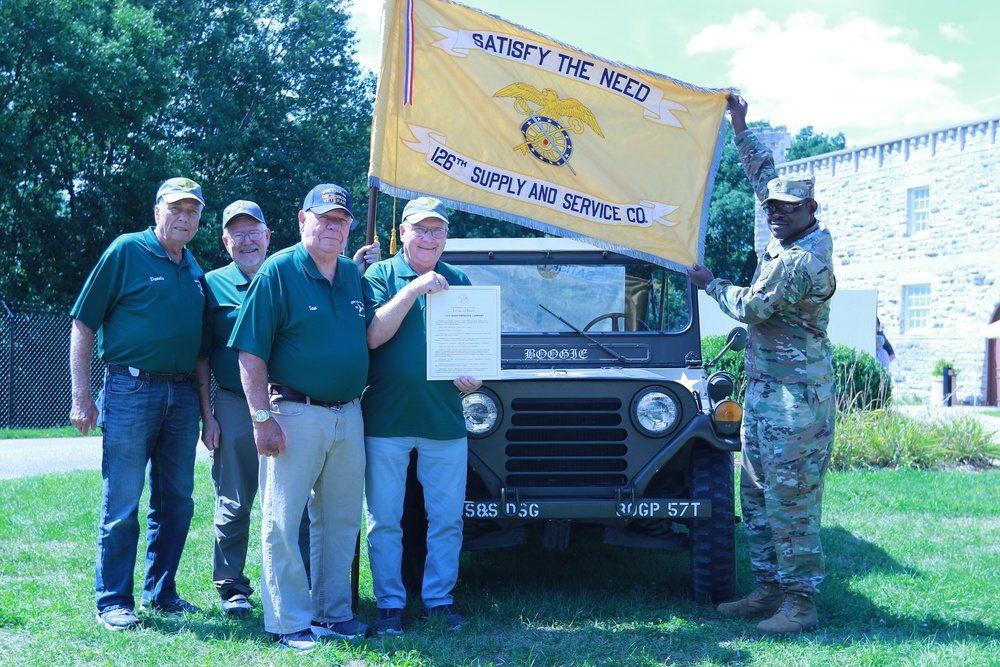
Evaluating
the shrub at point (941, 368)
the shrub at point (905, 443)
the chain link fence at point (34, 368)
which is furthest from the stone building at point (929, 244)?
the chain link fence at point (34, 368)

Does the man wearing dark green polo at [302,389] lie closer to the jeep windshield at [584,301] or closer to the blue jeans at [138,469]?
the blue jeans at [138,469]

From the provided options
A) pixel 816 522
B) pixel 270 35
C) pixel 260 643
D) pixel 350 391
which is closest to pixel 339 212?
pixel 350 391

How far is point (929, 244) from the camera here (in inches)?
1021

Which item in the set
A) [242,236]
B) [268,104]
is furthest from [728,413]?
[268,104]

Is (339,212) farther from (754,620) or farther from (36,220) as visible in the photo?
(36,220)

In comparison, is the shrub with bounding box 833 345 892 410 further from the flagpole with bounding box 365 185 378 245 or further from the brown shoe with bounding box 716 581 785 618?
the flagpole with bounding box 365 185 378 245

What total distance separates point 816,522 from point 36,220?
57.4 ft

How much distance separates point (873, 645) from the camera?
4.27 m

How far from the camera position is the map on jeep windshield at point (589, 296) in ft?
18.7

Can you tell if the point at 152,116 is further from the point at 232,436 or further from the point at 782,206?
the point at 782,206

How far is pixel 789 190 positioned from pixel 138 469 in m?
3.43

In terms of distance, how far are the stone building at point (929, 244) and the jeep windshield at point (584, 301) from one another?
21143 millimetres

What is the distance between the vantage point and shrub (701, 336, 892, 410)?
12.0 metres

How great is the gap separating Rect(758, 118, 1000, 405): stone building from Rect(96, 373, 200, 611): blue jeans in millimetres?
23605
